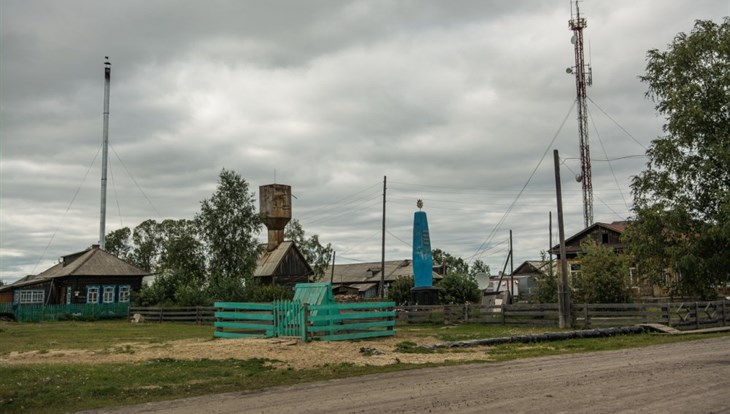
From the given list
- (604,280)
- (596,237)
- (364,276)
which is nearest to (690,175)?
(604,280)

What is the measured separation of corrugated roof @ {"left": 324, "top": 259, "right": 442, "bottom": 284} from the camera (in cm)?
8319

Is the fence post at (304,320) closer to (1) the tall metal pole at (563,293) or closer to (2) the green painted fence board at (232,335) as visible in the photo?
(2) the green painted fence board at (232,335)

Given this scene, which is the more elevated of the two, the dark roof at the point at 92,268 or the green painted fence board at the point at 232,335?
the dark roof at the point at 92,268

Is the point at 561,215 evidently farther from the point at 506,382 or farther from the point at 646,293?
the point at 646,293

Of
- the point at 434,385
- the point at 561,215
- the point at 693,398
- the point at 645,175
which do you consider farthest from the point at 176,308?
the point at 693,398

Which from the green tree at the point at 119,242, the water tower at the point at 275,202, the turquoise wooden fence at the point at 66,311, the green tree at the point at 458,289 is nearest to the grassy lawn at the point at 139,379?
the green tree at the point at 458,289

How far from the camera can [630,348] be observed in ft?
57.4

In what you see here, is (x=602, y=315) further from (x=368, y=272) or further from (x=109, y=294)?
(x=368, y=272)

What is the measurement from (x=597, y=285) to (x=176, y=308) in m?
24.8

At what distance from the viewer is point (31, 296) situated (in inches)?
2116

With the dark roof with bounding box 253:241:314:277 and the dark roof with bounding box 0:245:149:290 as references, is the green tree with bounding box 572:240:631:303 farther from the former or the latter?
the dark roof with bounding box 0:245:149:290

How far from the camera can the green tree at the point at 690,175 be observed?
29984mm

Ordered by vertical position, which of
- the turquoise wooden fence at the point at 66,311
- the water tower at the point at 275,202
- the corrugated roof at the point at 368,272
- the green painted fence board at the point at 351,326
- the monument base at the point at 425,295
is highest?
the water tower at the point at 275,202

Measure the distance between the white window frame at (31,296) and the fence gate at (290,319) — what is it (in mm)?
39444
